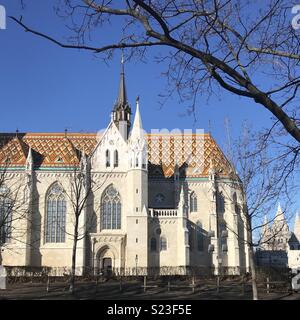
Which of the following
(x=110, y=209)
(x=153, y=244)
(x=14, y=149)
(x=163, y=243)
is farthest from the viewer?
A: (x=14, y=149)

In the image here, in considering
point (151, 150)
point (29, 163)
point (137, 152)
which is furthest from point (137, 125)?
point (29, 163)

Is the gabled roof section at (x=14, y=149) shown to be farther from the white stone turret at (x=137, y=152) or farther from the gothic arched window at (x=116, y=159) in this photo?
the white stone turret at (x=137, y=152)

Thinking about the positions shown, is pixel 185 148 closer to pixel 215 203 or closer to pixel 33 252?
pixel 215 203

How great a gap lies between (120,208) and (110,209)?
1058 mm

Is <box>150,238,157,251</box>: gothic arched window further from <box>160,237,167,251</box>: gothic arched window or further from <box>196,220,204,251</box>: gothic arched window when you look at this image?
<box>196,220,204,251</box>: gothic arched window

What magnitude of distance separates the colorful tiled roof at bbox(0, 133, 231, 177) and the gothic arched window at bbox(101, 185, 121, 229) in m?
5.40

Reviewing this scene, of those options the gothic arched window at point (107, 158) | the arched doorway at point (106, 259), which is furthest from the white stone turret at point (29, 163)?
the arched doorway at point (106, 259)

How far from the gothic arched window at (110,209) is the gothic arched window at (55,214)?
423cm

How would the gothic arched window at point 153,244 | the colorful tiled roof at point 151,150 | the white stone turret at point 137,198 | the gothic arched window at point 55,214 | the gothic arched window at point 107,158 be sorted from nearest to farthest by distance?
the white stone turret at point 137,198, the gothic arched window at point 153,244, the gothic arched window at point 55,214, the gothic arched window at point 107,158, the colorful tiled roof at point 151,150

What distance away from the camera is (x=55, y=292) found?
29.3 m

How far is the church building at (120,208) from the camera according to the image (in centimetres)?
4784

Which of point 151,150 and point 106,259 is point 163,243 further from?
point 151,150

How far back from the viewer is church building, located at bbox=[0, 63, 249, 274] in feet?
157

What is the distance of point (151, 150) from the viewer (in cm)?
5912
